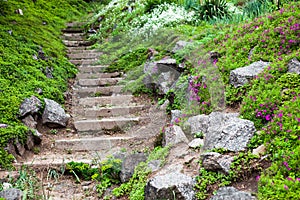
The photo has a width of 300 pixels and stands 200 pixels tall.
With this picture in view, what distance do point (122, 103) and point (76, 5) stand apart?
403 inches

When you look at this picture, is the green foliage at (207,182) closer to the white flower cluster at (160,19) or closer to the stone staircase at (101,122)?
the stone staircase at (101,122)

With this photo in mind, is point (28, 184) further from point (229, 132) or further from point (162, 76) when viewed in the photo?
point (162, 76)

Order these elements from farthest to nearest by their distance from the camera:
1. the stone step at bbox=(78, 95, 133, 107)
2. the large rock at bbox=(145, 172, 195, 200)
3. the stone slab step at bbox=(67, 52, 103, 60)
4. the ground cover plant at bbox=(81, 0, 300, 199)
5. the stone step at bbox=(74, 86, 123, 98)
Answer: the stone slab step at bbox=(67, 52, 103, 60) < the stone step at bbox=(74, 86, 123, 98) < the stone step at bbox=(78, 95, 133, 107) < the large rock at bbox=(145, 172, 195, 200) < the ground cover plant at bbox=(81, 0, 300, 199)

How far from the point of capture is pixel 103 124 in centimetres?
619

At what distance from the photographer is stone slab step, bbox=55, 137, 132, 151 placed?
563 cm

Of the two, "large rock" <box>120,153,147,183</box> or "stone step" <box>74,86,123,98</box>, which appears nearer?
"large rock" <box>120,153,147,183</box>

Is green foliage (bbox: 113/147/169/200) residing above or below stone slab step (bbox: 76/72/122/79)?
below

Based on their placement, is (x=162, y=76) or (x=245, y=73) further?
(x=162, y=76)

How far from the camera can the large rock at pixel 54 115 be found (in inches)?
240

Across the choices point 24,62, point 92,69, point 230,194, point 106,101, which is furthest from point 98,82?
point 230,194

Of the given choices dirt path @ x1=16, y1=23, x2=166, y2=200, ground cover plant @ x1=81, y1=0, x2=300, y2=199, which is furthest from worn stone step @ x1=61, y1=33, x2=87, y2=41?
dirt path @ x1=16, y1=23, x2=166, y2=200

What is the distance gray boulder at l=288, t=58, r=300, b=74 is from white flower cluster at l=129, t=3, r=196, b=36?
14.7ft

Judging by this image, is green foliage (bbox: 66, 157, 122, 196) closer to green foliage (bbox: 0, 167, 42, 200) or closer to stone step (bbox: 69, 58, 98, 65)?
green foliage (bbox: 0, 167, 42, 200)

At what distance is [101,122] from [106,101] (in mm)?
1021
